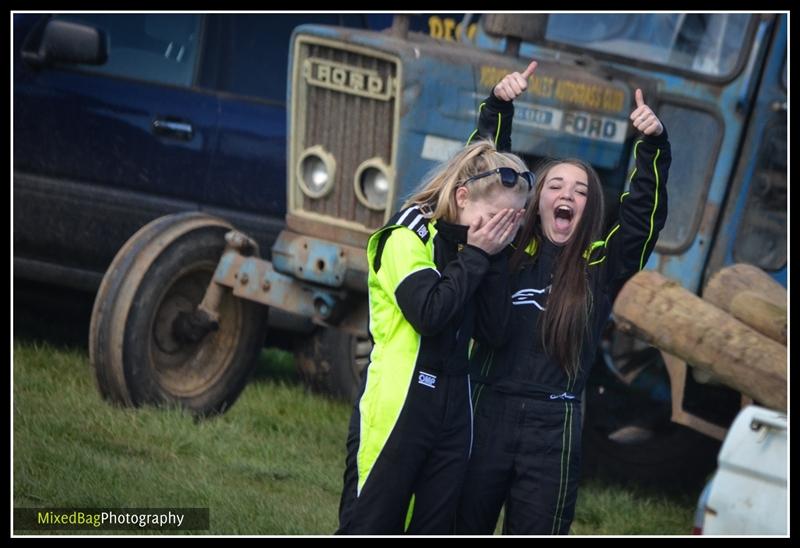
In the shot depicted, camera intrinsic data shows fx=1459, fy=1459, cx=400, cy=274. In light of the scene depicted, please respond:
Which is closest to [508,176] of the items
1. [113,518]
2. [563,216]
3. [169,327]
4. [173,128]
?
[563,216]

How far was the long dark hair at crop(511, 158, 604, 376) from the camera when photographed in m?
4.14

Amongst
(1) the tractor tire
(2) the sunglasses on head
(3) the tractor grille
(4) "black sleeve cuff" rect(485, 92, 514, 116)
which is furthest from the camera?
(1) the tractor tire

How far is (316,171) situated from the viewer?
643 centimetres

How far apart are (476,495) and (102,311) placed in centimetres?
273

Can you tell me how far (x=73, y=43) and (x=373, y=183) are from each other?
2031mm

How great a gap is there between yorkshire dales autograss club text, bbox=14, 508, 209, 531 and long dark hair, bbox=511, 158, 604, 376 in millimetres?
1703

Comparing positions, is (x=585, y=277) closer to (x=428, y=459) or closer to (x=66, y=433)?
(x=428, y=459)

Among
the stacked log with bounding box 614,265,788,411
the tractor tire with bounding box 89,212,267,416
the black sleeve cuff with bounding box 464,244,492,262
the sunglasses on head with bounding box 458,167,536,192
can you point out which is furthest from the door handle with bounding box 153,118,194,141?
the black sleeve cuff with bounding box 464,244,492,262

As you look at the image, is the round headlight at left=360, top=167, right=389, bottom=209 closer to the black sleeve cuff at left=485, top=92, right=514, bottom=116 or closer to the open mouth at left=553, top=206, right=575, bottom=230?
the black sleeve cuff at left=485, top=92, right=514, bottom=116

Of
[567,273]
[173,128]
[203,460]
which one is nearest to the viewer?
[567,273]

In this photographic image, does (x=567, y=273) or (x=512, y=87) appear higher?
(x=512, y=87)

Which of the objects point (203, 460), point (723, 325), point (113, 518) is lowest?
point (203, 460)

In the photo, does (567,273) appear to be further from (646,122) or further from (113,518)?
(113,518)
